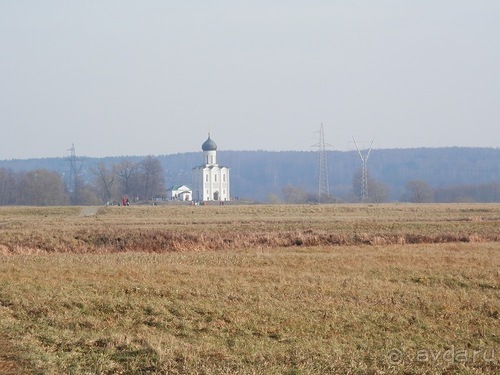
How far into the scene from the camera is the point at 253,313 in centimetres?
1609

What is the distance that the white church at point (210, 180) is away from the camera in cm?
14212

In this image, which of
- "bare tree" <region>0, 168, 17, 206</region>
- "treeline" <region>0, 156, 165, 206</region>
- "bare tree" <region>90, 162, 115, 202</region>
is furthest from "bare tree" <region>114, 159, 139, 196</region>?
"bare tree" <region>0, 168, 17, 206</region>

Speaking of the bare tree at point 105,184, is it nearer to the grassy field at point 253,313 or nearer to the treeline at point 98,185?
the treeline at point 98,185

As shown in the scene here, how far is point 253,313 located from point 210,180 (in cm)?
12650

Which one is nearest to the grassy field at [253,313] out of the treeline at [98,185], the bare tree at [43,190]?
the bare tree at [43,190]

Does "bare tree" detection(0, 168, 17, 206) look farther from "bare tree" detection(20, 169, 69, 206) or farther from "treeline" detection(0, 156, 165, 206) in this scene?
"bare tree" detection(20, 169, 69, 206)

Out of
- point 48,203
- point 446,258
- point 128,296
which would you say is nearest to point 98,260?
point 128,296

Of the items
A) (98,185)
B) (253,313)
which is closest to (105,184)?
(98,185)

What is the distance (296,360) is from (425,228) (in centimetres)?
3115

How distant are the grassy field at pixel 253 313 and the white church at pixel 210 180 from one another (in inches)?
4523

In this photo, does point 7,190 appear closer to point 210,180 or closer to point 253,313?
point 210,180

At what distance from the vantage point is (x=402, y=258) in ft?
84.8

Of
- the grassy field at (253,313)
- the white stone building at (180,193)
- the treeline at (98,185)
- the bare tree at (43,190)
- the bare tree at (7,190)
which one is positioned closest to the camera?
the grassy field at (253,313)

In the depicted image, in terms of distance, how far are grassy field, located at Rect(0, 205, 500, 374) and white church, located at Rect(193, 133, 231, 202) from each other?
11488 centimetres
